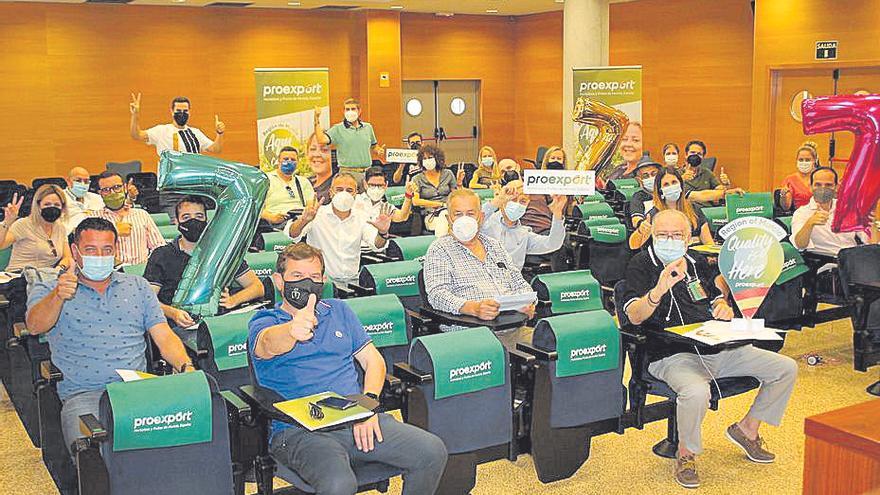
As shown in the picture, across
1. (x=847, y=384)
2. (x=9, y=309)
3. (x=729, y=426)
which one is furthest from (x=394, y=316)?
(x=847, y=384)

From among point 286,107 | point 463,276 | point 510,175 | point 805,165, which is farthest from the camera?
point 286,107

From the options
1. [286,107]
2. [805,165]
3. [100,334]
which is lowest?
[100,334]

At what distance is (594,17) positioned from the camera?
12.8 meters

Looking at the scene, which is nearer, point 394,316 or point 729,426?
point 394,316

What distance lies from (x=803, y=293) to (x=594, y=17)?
6.70 metres

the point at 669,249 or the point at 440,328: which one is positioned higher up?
the point at 669,249

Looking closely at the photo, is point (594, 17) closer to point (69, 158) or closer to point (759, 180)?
point (759, 180)

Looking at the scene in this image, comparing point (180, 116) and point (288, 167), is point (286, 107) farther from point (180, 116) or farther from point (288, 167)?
point (288, 167)

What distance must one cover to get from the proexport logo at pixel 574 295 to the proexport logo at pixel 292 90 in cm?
662

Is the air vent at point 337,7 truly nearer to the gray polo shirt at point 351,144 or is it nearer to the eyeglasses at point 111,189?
the gray polo shirt at point 351,144

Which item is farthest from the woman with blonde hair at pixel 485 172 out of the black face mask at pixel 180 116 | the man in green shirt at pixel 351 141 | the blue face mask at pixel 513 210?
the blue face mask at pixel 513 210

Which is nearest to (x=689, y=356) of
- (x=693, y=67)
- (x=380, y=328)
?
(x=380, y=328)

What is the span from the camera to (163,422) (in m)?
3.35

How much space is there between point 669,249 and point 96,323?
2774 mm
